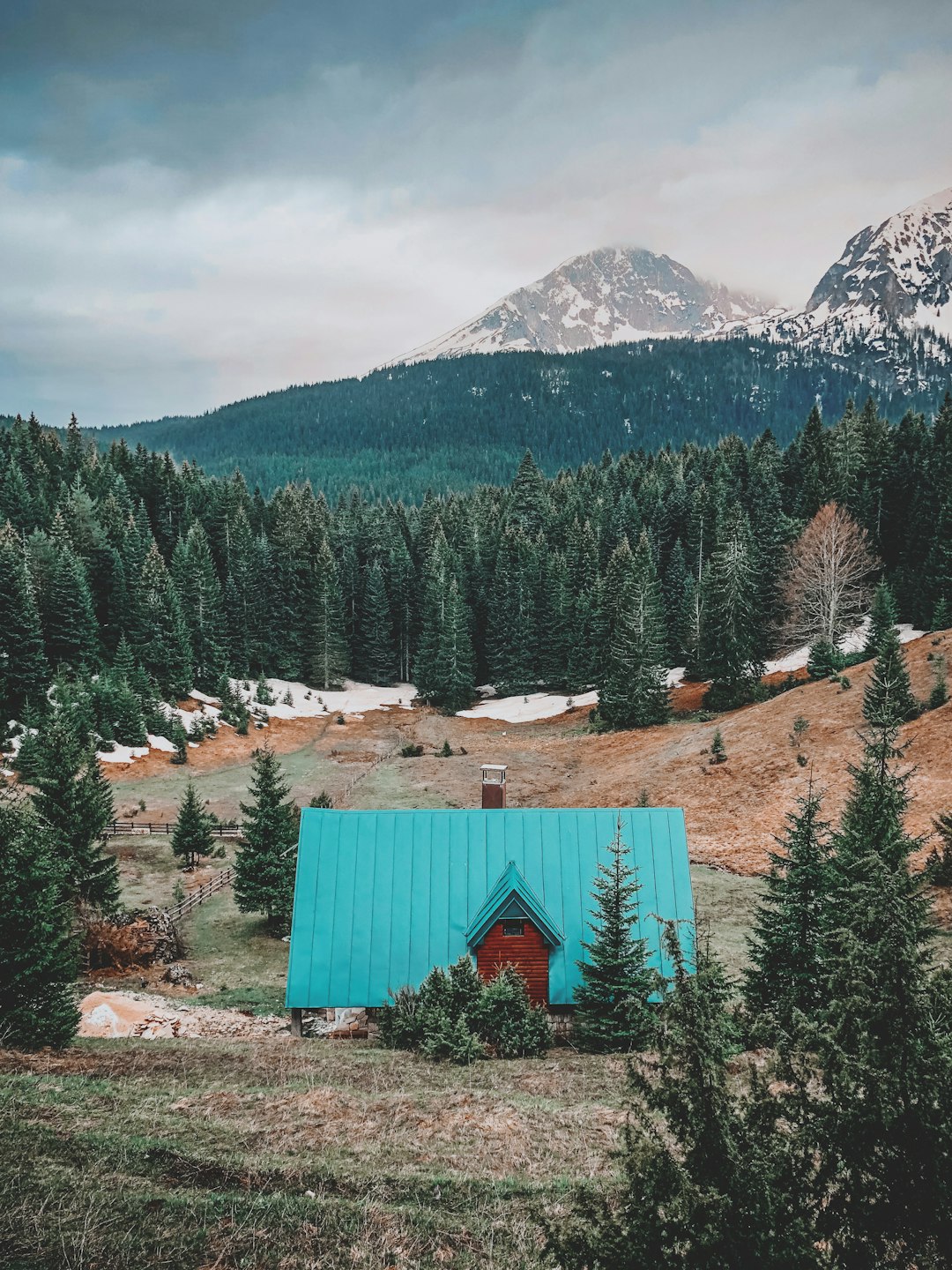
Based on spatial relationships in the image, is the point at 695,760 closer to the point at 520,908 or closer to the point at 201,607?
the point at 520,908

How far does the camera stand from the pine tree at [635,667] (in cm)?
5709

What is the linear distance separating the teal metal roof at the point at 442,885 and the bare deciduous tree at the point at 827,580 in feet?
127

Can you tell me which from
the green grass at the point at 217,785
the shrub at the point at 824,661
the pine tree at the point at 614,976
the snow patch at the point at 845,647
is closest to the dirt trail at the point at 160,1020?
the pine tree at the point at 614,976

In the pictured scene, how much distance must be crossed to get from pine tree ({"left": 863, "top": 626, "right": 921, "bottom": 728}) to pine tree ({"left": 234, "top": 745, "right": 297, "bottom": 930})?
86.5ft

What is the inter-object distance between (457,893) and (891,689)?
2750 cm

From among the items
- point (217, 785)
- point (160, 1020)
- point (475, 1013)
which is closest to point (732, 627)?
point (217, 785)

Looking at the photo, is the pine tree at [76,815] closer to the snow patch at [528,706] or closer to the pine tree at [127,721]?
the pine tree at [127,721]

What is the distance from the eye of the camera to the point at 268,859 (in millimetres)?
27484

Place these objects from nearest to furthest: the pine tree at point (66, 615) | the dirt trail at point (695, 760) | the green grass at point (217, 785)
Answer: the dirt trail at point (695, 760), the green grass at point (217, 785), the pine tree at point (66, 615)

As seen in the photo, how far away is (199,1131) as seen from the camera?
9820 mm

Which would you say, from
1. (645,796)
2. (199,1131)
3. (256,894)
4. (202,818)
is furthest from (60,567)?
(199,1131)

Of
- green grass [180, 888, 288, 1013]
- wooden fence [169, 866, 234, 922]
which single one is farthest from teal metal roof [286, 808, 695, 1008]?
wooden fence [169, 866, 234, 922]

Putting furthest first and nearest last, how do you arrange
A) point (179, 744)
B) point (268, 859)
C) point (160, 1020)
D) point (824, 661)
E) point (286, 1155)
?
point (179, 744), point (824, 661), point (268, 859), point (160, 1020), point (286, 1155)

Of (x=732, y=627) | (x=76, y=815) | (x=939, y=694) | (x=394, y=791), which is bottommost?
(x=394, y=791)
